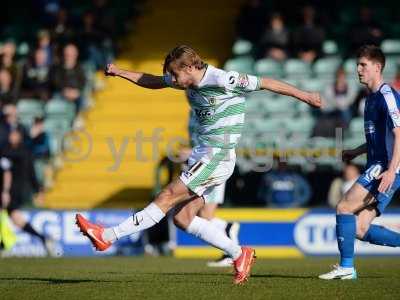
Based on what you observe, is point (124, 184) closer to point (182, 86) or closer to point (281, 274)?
point (281, 274)

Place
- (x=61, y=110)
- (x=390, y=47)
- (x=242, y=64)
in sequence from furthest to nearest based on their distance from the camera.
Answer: (x=61, y=110) → (x=242, y=64) → (x=390, y=47)

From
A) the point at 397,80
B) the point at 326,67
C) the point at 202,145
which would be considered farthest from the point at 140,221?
the point at 326,67

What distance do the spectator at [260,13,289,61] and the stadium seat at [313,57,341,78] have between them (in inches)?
27.5

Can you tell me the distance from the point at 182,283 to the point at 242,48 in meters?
11.0

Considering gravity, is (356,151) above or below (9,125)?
below

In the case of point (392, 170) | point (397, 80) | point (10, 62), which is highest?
point (10, 62)

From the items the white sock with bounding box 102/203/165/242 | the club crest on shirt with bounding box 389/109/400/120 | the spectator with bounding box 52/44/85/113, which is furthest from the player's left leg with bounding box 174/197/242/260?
the spectator with bounding box 52/44/85/113

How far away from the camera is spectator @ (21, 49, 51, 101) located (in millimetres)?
20828

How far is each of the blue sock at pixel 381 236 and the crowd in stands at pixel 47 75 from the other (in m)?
8.43

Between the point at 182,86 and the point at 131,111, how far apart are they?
11.4 m

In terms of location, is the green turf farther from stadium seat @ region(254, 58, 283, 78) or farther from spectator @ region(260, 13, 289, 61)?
spectator @ region(260, 13, 289, 61)

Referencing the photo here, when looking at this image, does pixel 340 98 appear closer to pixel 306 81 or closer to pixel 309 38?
pixel 306 81

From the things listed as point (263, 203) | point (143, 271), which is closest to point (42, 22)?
point (263, 203)

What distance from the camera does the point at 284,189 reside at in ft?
56.4
